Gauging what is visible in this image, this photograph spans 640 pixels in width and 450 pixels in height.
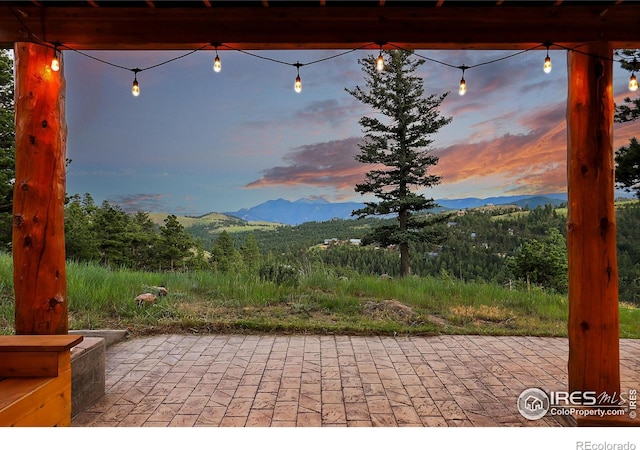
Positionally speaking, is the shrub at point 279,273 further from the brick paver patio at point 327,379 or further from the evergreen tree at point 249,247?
the evergreen tree at point 249,247

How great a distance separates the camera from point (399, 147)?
9867 millimetres

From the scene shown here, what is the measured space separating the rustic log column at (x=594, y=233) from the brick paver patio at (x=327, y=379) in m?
0.48

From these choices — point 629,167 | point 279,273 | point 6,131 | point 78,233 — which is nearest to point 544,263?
point 629,167

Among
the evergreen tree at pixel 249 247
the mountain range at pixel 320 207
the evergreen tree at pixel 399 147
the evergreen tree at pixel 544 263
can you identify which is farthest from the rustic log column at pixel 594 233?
the evergreen tree at pixel 544 263

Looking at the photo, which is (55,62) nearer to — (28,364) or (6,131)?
(28,364)

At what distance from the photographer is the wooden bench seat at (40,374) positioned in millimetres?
2023

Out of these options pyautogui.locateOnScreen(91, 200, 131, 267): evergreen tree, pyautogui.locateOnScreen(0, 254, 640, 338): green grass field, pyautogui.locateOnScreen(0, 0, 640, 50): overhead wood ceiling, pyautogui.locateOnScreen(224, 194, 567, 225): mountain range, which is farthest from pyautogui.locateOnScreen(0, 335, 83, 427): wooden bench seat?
pyautogui.locateOnScreen(91, 200, 131, 267): evergreen tree

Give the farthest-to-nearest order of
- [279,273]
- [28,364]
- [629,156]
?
[629,156]
[279,273]
[28,364]

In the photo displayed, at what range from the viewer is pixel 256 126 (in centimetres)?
1136

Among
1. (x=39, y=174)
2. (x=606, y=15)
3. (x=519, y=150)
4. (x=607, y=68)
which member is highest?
(x=519, y=150)

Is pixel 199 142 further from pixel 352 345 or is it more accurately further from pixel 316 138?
pixel 352 345

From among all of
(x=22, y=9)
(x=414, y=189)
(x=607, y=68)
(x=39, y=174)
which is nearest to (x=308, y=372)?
(x=39, y=174)

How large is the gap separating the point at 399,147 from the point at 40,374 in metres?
8.94
